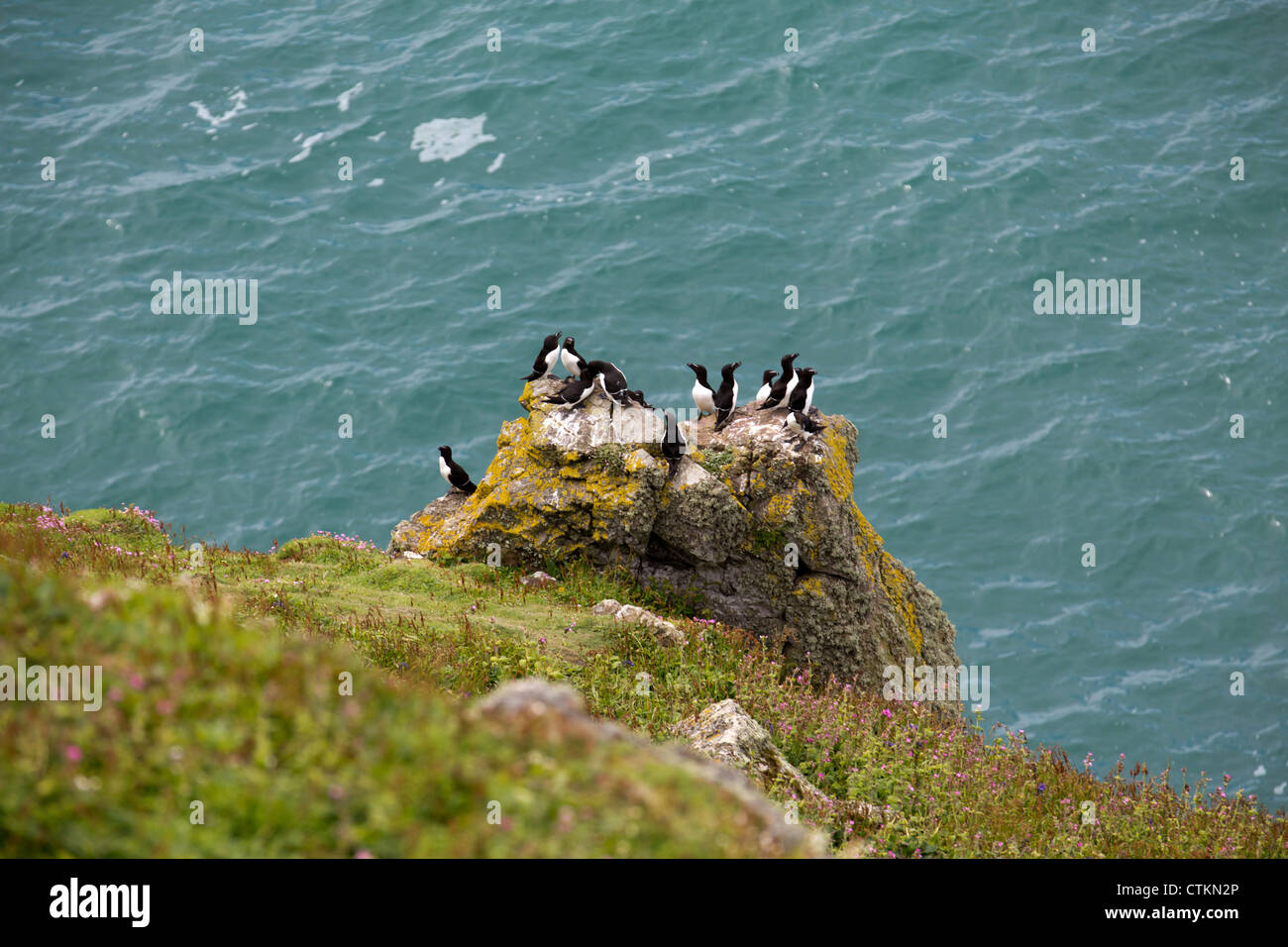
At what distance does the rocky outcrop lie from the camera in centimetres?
1756

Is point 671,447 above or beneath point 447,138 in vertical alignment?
beneath

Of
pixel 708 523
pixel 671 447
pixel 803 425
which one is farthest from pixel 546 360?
pixel 803 425

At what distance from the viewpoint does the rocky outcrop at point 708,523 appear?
17562 mm

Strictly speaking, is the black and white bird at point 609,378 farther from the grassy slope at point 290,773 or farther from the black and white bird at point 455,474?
the grassy slope at point 290,773

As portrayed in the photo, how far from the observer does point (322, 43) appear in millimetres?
57719

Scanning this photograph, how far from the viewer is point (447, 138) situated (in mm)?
52125

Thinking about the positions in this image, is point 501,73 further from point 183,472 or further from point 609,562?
point 609,562

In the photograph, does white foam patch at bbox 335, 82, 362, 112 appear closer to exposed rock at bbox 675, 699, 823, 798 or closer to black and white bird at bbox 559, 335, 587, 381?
black and white bird at bbox 559, 335, 587, 381

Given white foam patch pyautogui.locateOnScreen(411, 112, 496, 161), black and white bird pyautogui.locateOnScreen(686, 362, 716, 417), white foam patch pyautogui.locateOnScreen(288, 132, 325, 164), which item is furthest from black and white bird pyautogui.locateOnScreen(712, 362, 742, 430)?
white foam patch pyautogui.locateOnScreen(288, 132, 325, 164)

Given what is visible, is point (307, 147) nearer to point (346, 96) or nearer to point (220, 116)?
point (346, 96)

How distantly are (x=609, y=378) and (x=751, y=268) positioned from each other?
28.4 metres

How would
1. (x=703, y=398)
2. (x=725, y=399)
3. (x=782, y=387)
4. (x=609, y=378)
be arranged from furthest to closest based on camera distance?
1. (x=703, y=398)
2. (x=725, y=399)
3. (x=782, y=387)
4. (x=609, y=378)

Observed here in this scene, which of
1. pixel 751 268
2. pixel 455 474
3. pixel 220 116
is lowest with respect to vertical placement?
pixel 455 474
